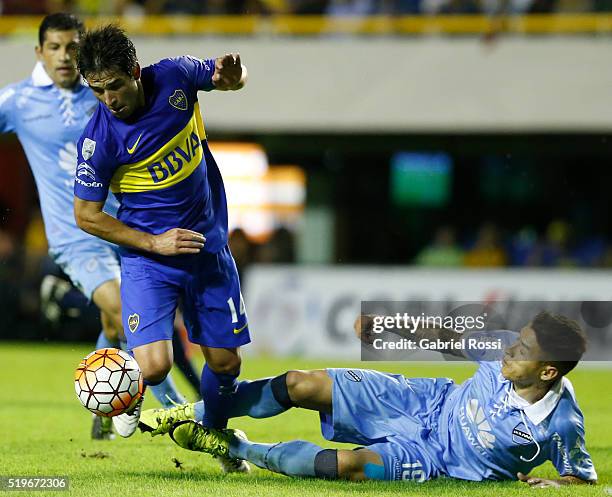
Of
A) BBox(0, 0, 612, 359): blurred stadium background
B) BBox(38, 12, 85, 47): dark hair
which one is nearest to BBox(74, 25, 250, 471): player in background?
BBox(38, 12, 85, 47): dark hair

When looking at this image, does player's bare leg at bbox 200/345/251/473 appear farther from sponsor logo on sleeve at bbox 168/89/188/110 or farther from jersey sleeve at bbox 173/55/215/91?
jersey sleeve at bbox 173/55/215/91

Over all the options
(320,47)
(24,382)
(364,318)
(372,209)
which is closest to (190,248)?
(364,318)

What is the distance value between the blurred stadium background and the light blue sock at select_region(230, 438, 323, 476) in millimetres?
7790

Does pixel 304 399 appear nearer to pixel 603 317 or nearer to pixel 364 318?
pixel 364 318

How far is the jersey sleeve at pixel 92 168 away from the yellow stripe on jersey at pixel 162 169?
0.13 m

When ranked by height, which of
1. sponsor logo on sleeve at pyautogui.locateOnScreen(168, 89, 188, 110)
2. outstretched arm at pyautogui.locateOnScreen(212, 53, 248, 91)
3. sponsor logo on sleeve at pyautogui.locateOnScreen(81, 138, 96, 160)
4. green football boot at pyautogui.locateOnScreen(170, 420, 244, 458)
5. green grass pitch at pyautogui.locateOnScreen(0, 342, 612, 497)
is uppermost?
outstretched arm at pyautogui.locateOnScreen(212, 53, 248, 91)

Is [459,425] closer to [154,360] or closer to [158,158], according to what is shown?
[154,360]

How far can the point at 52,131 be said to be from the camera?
284 inches

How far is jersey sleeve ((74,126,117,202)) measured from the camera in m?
5.57

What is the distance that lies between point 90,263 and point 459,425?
2.72 meters

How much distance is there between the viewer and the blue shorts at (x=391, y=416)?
5.43m

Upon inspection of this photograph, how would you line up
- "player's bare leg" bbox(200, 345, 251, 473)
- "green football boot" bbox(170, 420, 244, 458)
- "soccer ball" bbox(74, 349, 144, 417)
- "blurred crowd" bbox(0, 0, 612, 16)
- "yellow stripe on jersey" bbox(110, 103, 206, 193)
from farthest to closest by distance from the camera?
"blurred crowd" bbox(0, 0, 612, 16) < "player's bare leg" bbox(200, 345, 251, 473) < "yellow stripe on jersey" bbox(110, 103, 206, 193) < "green football boot" bbox(170, 420, 244, 458) < "soccer ball" bbox(74, 349, 144, 417)

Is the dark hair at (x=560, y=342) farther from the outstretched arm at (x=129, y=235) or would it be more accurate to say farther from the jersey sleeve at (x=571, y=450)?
the outstretched arm at (x=129, y=235)

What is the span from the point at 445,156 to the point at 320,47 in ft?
11.4
